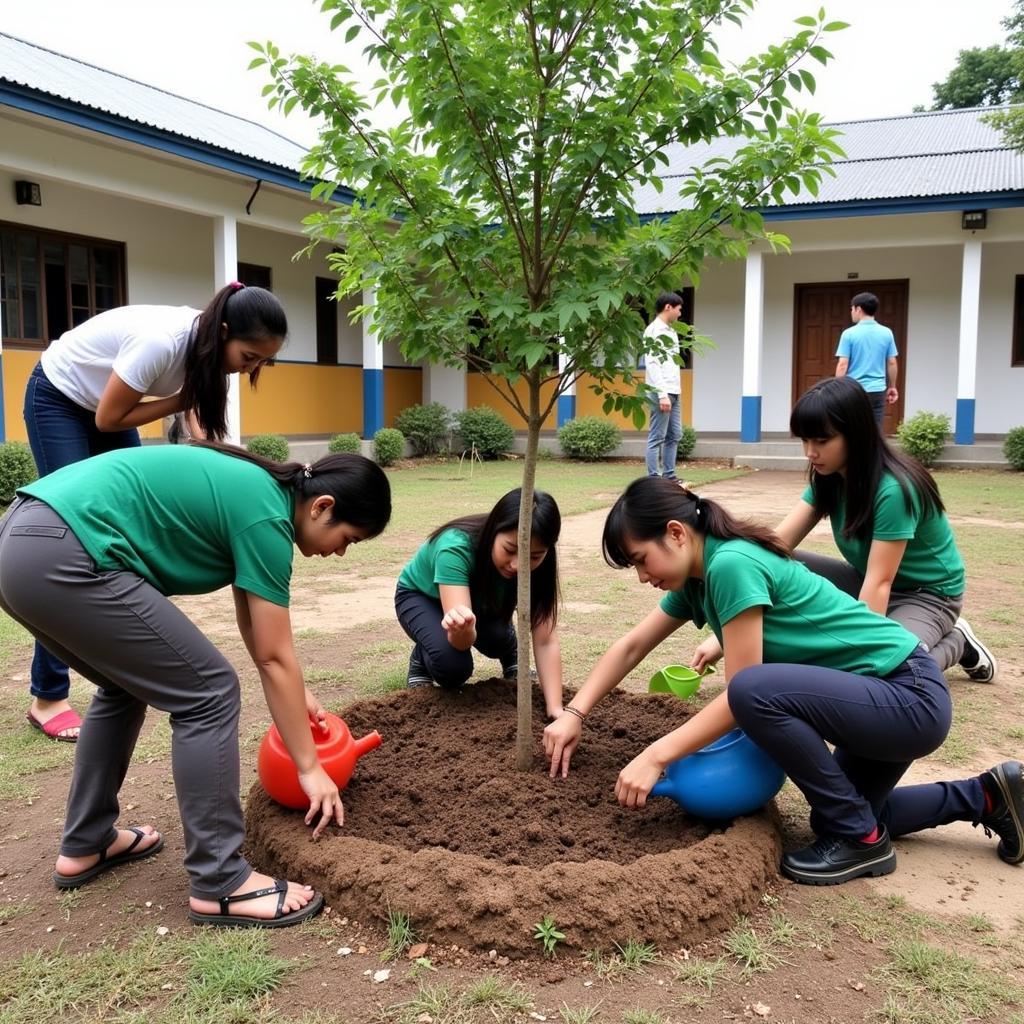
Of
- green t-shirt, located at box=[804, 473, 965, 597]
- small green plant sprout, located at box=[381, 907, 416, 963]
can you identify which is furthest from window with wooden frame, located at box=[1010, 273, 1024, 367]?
small green plant sprout, located at box=[381, 907, 416, 963]

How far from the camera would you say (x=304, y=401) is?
16219 mm

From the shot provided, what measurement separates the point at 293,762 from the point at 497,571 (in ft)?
3.95

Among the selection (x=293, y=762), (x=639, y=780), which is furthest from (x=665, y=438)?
(x=293, y=762)

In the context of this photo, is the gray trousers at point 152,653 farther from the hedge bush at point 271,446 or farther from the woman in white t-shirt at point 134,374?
the hedge bush at point 271,446

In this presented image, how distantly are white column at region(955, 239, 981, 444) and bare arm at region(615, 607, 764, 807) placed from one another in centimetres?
1364

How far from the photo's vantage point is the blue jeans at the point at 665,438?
9.88 metres

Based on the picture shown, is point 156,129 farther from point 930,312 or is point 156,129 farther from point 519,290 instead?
point 930,312

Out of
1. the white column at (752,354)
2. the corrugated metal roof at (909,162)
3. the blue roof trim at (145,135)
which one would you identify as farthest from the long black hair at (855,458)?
the white column at (752,354)

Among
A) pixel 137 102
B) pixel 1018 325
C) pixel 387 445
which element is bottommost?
pixel 387 445

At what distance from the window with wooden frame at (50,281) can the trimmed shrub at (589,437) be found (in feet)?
23.7

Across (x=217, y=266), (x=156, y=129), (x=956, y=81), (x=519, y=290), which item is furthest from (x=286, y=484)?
(x=956, y=81)

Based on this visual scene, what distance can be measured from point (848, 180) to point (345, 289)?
1566cm

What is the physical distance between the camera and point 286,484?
98.5 inches

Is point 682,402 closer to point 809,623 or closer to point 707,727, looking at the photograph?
point 809,623
